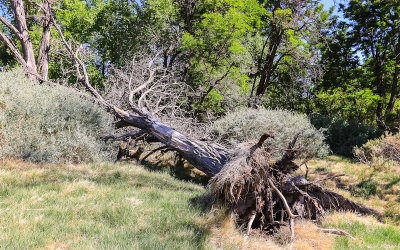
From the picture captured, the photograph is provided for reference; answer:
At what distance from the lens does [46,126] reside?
7027 millimetres

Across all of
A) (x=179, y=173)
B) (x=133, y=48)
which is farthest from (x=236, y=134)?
(x=133, y=48)

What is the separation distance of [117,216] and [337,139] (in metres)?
15.3

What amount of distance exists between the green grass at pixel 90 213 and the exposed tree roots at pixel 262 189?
76 centimetres

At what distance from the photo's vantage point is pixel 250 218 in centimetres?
441

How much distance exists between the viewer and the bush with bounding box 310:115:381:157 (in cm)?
1441

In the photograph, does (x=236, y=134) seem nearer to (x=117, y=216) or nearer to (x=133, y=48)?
(x=117, y=216)

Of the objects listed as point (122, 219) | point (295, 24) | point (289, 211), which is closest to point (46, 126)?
point (122, 219)

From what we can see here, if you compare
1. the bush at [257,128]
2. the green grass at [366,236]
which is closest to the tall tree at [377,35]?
the bush at [257,128]

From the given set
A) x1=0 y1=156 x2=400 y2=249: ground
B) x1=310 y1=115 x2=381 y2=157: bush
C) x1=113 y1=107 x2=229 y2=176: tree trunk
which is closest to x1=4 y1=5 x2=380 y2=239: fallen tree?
x1=0 y1=156 x2=400 y2=249: ground

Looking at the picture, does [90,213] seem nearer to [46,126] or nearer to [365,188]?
[46,126]

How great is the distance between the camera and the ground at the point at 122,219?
3141mm

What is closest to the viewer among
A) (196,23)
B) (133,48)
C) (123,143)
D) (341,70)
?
(123,143)

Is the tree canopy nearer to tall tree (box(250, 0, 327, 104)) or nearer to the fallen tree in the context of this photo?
tall tree (box(250, 0, 327, 104))

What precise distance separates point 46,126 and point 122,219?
470 centimetres
